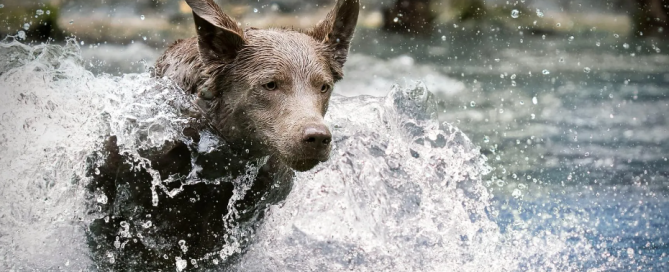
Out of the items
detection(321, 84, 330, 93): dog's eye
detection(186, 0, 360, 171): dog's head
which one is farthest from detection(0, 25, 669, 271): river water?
detection(321, 84, 330, 93): dog's eye

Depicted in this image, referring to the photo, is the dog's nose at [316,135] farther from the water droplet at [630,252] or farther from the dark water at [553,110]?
the dark water at [553,110]

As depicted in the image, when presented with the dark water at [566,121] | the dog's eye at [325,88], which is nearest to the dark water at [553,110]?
the dark water at [566,121]

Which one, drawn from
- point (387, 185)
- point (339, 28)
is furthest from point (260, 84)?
point (387, 185)

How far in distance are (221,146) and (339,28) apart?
822 millimetres

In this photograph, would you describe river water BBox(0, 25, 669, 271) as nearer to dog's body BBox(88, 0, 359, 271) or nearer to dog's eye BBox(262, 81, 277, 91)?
dog's body BBox(88, 0, 359, 271)

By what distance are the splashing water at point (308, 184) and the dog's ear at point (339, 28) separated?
0.76 meters

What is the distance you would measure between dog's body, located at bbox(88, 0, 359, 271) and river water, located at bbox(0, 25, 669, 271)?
0.12 m

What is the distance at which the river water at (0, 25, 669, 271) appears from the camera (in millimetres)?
4137

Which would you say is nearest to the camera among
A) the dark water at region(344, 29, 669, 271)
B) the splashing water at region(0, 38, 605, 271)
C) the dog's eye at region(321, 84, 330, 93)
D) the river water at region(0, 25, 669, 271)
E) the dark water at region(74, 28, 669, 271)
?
the dog's eye at region(321, 84, 330, 93)

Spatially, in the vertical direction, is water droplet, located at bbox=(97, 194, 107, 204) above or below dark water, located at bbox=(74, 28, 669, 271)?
below

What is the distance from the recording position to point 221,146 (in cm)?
365

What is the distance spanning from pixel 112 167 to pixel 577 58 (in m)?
7.06

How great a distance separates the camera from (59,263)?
Answer: 4.44 metres

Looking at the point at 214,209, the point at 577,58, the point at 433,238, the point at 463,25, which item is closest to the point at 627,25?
the point at 577,58
